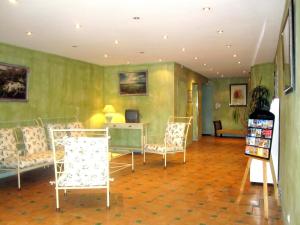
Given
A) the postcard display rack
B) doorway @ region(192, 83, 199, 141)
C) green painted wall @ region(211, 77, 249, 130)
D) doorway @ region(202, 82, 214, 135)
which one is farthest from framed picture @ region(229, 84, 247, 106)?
the postcard display rack

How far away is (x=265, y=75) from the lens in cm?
856

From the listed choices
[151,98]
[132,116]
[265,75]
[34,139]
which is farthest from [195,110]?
[34,139]

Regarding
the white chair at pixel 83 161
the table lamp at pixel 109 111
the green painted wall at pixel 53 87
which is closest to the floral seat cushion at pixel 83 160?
the white chair at pixel 83 161

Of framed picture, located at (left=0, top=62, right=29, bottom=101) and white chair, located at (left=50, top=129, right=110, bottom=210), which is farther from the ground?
framed picture, located at (left=0, top=62, right=29, bottom=101)

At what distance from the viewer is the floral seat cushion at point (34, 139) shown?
5.56m

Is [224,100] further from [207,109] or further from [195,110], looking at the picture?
[195,110]

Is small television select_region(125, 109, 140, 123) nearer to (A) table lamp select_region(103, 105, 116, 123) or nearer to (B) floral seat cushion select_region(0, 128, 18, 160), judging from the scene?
(A) table lamp select_region(103, 105, 116, 123)

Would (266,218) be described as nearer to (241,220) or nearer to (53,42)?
(241,220)

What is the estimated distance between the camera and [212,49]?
650 centimetres

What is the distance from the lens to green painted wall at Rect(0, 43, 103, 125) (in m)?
6.01

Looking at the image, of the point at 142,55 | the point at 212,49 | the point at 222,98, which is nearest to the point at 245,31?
the point at 212,49

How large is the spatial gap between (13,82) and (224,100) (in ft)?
31.7

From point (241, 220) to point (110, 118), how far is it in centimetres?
592

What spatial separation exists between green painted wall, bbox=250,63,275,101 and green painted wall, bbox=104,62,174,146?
2671 mm
